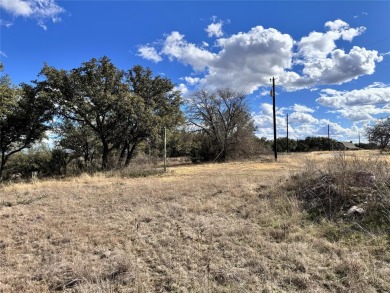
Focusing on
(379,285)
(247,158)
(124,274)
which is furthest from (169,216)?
(247,158)

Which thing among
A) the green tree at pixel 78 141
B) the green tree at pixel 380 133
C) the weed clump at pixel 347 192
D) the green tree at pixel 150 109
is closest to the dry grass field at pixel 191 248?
the weed clump at pixel 347 192

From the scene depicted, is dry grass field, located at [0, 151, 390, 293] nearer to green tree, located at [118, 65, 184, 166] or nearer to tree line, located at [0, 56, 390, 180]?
tree line, located at [0, 56, 390, 180]

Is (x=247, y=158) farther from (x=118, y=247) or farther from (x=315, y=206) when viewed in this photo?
(x=118, y=247)

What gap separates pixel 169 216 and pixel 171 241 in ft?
5.66

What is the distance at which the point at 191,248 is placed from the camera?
4.88 m

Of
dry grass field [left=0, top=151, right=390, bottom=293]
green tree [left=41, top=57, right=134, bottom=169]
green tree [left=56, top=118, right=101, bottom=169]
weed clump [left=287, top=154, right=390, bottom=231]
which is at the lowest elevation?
dry grass field [left=0, top=151, right=390, bottom=293]

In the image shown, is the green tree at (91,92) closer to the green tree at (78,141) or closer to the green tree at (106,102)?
the green tree at (106,102)

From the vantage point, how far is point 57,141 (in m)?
24.7

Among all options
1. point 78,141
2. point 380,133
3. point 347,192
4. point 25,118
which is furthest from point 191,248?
point 380,133

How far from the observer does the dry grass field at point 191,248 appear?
3713mm

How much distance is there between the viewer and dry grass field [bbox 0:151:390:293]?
3.71 metres

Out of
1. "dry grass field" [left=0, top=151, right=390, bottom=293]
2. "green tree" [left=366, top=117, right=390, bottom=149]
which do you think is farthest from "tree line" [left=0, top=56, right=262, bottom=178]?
"green tree" [left=366, top=117, right=390, bottom=149]

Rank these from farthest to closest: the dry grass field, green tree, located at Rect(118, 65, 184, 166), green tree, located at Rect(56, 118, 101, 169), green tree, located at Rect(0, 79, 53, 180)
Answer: green tree, located at Rect(56, 118, 101, 169) → green tree, located at Rect(118, 65, 184, 166) → green tree, located at Rect(0, 79, 53, 180) → the dry grass field

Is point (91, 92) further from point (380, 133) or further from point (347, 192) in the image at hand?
point (380, 133)
